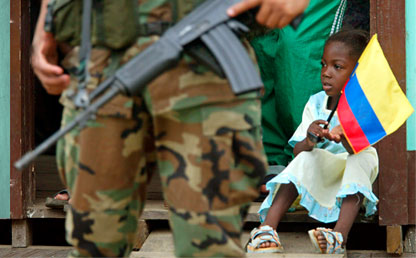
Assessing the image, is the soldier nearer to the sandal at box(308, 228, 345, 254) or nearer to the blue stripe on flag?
the sandal at box(308, 228, 345, 254)

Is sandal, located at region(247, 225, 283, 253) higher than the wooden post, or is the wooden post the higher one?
the wooden post

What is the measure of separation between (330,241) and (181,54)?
174 cm

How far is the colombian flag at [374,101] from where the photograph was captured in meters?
3.34

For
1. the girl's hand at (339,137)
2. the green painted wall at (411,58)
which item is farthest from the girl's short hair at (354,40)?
the girl's hand at (339,137)

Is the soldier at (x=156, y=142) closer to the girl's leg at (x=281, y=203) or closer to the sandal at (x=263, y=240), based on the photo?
the sandal at (x=263, y=240)

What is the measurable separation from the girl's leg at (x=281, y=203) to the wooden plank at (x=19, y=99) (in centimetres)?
129

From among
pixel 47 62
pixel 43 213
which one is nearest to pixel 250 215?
pixel 43 213

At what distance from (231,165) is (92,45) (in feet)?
1.63

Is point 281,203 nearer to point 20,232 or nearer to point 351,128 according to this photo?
point 351,128

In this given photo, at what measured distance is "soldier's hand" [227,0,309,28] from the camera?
181 cm

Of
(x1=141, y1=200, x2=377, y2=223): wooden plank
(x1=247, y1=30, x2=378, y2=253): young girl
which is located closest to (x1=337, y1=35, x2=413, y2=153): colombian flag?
(x1=247, y1=30, x2=378, y2=253): young girl

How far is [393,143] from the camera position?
3.59 metres

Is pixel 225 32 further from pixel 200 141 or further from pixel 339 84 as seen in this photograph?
pixel 339 84

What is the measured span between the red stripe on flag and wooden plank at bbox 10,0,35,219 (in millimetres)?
1621
